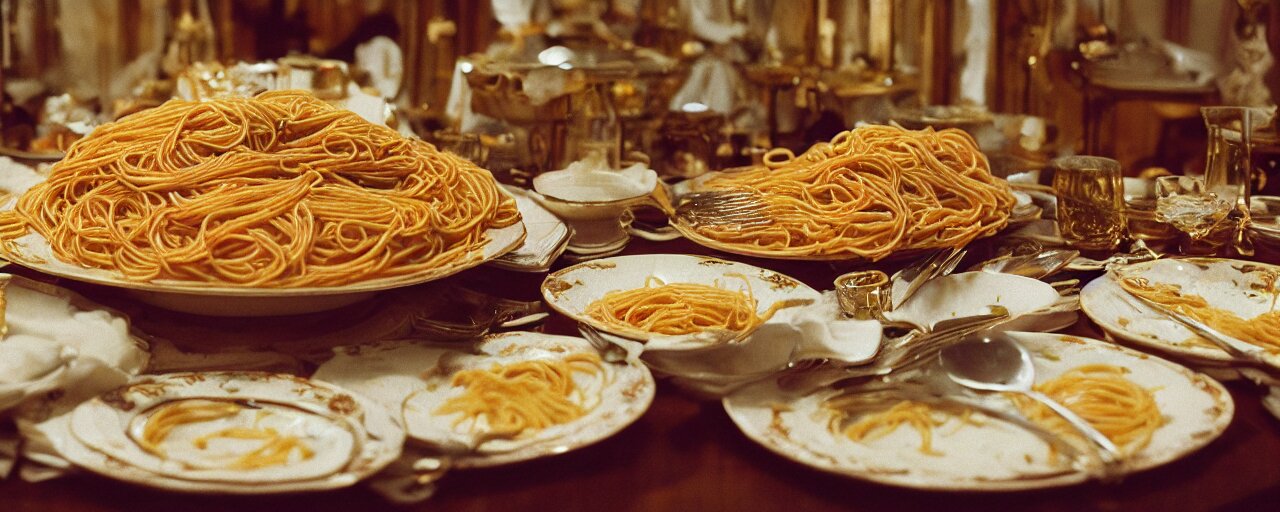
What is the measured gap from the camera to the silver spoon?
0.98m

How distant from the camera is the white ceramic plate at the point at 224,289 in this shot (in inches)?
42.6

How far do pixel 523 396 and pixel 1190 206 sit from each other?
1.20 meters

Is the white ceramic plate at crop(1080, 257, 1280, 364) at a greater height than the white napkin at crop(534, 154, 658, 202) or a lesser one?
lesser

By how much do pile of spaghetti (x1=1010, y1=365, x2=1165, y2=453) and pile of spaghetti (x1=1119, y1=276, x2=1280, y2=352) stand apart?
0.66 ft

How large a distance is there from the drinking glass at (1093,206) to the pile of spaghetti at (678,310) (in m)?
0.64

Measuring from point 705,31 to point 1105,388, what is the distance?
3.64 meters

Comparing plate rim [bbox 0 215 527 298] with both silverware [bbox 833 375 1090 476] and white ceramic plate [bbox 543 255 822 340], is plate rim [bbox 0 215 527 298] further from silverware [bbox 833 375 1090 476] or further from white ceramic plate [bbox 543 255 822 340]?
silverware [bbox 833 375 1090 476]

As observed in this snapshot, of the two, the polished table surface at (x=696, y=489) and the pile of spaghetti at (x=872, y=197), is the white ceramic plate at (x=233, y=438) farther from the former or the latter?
the pile of spaghetti at (x=872, y=197)

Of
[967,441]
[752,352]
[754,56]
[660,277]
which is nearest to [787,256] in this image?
[660,277]

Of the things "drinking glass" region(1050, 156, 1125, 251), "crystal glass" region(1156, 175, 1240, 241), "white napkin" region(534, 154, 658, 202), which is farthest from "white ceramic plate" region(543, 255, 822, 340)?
"crystal glass" region(1156, 175, 1240, 241)

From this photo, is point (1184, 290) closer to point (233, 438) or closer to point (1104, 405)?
point (1104, 405)

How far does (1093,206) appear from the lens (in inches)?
64.4

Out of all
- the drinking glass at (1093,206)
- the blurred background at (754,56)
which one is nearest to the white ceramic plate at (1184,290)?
the drinking glass at (1093,206)

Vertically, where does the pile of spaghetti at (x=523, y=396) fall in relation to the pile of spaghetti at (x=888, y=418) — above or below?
above
